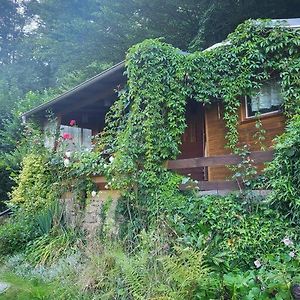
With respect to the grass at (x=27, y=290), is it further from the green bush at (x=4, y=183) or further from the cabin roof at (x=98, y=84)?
the green bush at (x=4, y=183)

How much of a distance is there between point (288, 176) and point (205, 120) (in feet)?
12.7

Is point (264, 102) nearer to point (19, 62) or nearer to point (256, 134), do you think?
point (256, 134)

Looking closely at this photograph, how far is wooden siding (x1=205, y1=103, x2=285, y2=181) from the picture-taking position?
7285 mm

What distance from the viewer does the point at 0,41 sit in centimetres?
2542

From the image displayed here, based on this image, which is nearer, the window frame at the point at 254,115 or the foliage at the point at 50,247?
the foliage at the point at 50,247

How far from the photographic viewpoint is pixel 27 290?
478 cm

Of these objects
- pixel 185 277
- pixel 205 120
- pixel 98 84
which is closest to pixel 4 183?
pixel 98 84

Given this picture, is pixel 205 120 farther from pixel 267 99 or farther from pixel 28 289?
pixel 28 289

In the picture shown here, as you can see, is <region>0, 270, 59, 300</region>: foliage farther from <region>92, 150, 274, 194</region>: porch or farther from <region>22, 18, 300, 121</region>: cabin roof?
<region>22, 18, 300, 121</region>: cabin roof

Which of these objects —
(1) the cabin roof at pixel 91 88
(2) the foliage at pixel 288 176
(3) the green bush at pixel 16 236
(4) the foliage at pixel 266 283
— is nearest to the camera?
(4) the foliage at pixel 266 283

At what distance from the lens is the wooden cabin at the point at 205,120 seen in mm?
5891

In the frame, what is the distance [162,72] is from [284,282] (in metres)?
4.49

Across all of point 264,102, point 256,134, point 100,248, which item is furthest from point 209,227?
point 264,102

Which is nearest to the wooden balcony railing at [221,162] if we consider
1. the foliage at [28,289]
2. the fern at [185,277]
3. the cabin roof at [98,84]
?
the fern at [185,277]
